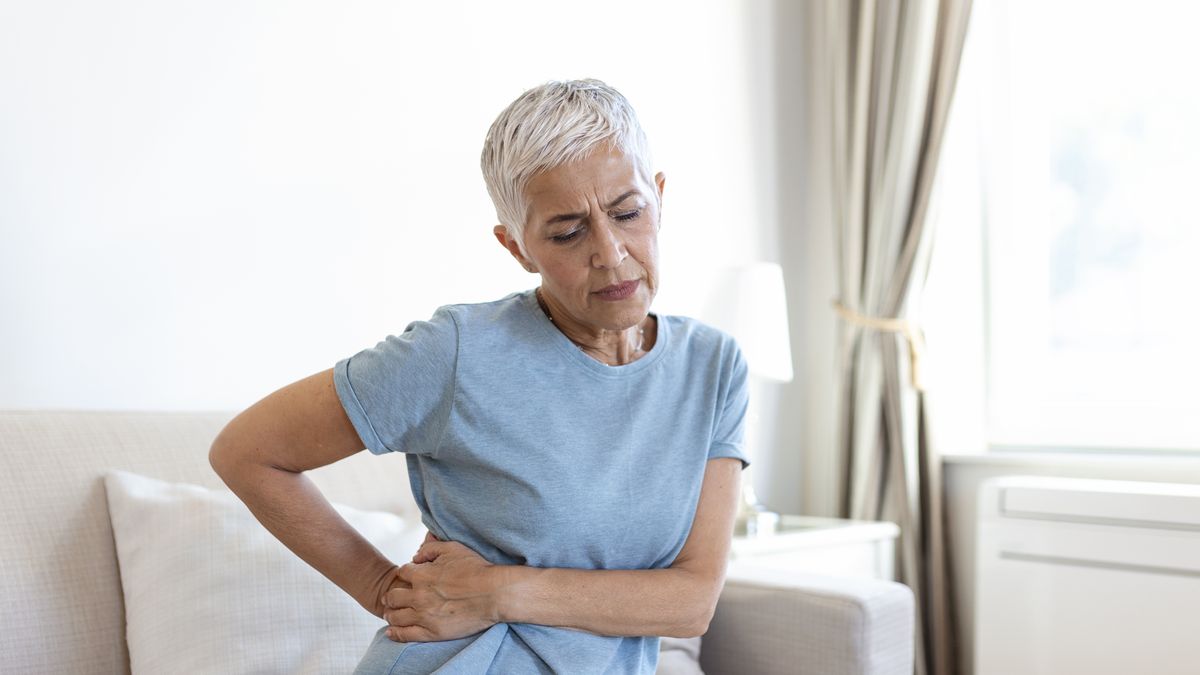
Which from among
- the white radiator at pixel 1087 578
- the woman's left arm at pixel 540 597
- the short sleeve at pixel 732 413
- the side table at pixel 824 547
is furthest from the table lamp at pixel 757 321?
the woman's left arm at pixel 540 597

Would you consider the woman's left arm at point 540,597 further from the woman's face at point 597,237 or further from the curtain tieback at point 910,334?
the curtain tieback at point 910,334

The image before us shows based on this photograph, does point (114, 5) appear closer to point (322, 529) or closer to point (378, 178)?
point (378, 178)

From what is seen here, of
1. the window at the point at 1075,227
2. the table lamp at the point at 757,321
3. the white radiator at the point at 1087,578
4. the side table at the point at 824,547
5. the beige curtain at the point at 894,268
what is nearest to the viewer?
the white radiator at the point at 1087,578

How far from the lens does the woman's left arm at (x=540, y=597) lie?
1.19m

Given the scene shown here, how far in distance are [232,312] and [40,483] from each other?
0.54 m

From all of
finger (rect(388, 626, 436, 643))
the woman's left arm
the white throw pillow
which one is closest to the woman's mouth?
the woman's left arm

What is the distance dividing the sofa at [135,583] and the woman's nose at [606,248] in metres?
0.67

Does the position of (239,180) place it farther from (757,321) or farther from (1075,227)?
(1075,227)

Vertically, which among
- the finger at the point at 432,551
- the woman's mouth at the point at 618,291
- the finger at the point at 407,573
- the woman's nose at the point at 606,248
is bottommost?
the finger at the point at 407,573

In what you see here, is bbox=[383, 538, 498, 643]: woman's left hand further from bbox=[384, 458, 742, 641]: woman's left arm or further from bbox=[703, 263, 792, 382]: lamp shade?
bbox=[703, 263, 792, 382]: lamp shade

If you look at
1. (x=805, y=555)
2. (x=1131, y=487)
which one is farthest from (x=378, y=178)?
(x=1131, y=487)

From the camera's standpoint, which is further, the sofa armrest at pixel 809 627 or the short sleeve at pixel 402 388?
the sofa armrest at pixel 809 627

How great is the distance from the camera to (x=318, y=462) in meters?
1.21

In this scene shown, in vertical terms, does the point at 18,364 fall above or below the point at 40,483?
above
